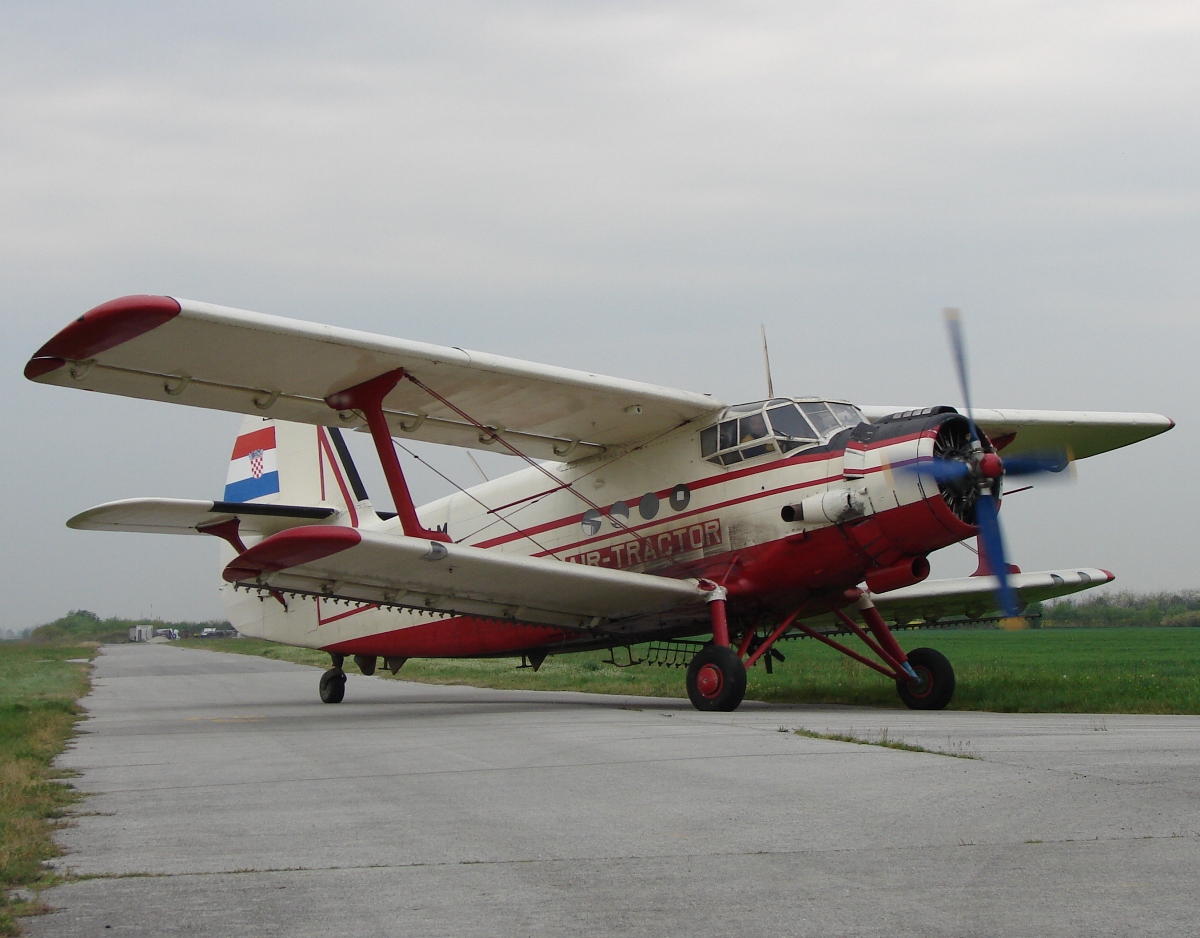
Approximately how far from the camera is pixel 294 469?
62.4 ft

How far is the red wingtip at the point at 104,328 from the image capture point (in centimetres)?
1073

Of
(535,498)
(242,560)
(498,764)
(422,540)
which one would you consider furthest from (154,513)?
(498,764)

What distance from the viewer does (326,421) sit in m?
14.4

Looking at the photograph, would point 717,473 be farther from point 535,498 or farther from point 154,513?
point 154,513

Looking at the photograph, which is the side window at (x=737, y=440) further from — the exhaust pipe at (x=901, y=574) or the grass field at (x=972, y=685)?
the grass field at (x=972, y=685)

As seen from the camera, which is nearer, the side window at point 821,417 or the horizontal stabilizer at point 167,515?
the side window at point 821,417

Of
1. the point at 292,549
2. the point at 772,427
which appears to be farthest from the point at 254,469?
the point at 772,427

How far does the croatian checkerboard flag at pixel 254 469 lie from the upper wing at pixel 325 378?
4.96 metres

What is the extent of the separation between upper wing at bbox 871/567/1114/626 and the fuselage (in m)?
3.09

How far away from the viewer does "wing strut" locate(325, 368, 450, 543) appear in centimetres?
1332

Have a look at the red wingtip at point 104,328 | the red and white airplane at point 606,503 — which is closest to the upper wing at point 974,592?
the red and white airplane at point 606,503

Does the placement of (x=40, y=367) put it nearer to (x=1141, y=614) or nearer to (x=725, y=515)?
(x=725, y=515)

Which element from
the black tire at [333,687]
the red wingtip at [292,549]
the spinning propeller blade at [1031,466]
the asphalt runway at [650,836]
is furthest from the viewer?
the black tire at [333,687]

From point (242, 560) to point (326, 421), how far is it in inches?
99.7
